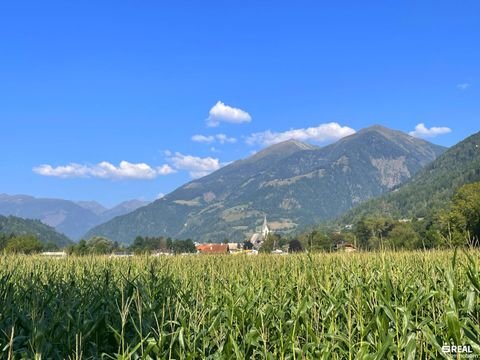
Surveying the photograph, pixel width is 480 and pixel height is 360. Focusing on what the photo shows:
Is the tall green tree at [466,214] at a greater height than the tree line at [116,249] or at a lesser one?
greater

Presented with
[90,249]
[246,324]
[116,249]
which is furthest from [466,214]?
[246,324]

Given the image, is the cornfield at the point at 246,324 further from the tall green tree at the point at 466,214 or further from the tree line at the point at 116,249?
the tall green tree at the point at 466,214

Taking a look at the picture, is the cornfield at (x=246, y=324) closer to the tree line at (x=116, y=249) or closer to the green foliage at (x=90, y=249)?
the tree line at (x=116, y=249)

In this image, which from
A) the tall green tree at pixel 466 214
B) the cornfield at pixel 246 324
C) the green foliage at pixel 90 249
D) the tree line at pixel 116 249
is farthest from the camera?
the tall green tree at pixel 466 214

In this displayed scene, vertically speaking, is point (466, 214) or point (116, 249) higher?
point (466, 214)

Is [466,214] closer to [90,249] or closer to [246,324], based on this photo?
[90,249]

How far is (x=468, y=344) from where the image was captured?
4.21 m

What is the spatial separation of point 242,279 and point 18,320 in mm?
4732

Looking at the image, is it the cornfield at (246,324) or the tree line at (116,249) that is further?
the tree line at (116,249)

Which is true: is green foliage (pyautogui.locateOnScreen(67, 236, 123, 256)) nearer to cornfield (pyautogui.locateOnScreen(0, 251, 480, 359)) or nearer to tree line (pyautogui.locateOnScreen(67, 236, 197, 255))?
tree line (pyautogui.locateOnScreen(67, 236, 197, 255))

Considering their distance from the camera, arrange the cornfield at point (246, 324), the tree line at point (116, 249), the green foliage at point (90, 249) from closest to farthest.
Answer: the cornfield at point (246, 324)
the tree line at point (116, 249)
the green foliage at point (90, 249)

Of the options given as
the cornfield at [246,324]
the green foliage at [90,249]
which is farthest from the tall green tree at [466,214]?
the cornfield at [246,324]

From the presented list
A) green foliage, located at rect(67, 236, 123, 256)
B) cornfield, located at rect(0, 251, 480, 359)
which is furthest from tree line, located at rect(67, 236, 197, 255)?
cornfield, located at rect(0, 251, 480, 359)

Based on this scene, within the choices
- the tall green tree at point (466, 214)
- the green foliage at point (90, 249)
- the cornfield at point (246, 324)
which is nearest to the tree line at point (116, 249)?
the green foliage at point (90, 249)
